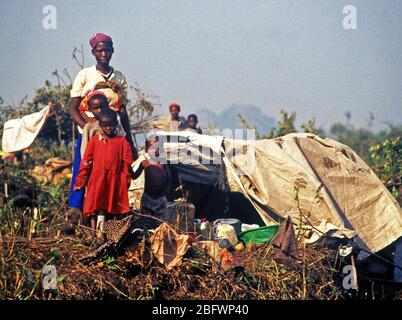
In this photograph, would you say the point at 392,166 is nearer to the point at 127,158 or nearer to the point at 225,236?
the point at 225,236

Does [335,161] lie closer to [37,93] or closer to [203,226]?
[203,226]

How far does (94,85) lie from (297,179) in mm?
2058

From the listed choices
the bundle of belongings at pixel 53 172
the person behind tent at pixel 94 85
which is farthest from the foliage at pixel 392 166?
the bundle of belongings at pixel 53 172

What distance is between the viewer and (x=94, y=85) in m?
6.10

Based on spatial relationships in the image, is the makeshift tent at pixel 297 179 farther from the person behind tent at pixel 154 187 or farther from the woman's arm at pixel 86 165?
the woman's arm at pixel 86 165

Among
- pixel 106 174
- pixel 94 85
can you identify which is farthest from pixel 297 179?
pixel 94 85

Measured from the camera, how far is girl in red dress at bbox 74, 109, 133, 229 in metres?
5.61

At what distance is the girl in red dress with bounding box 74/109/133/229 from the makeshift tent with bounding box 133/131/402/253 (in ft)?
2.81

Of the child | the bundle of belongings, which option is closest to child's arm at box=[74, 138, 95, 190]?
A: the child

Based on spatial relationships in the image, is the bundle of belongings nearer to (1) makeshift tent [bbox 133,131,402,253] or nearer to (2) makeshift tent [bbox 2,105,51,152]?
(2) makeshift tent [bbox 2,105,51,152]

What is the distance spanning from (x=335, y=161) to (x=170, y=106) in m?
4.01

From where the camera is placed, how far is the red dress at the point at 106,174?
18.4 feet

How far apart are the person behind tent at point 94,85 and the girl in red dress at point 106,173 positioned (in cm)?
40

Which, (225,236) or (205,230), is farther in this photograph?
(205,230)
